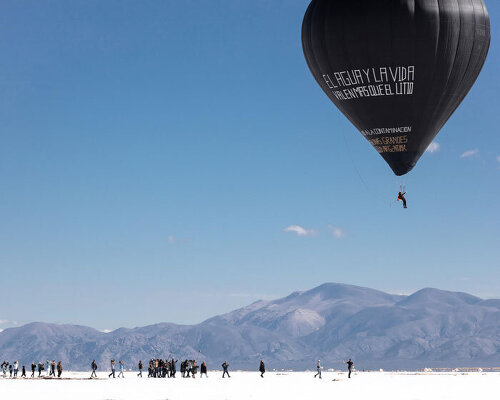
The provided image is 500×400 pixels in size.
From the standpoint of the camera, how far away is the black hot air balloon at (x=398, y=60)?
54125mm

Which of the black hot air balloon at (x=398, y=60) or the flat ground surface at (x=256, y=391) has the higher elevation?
the black hot air balloon at (x=398, y=60)

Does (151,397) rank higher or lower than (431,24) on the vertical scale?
lower

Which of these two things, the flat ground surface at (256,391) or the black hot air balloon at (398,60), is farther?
the black hot air balloon at (398,60)

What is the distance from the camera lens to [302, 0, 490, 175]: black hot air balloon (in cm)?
5412

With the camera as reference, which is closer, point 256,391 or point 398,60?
point 256,391

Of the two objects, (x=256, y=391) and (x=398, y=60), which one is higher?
(x=398, y=60)

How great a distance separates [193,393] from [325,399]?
28.9 ft

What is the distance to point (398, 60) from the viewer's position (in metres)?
55.2

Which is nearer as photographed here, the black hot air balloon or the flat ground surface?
the flat ground surface

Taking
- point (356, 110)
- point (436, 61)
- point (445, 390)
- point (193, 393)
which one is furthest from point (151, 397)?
point (436, 61)

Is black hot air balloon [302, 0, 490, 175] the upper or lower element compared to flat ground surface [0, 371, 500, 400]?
upper

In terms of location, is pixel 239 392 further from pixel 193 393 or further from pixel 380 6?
pixel 380 6

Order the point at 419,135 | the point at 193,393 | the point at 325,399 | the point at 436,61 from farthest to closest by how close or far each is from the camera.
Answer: the point at 419,135
the point at 436,61
the point at 193,393
the point at 325,399

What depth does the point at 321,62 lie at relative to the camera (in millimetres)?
57312
